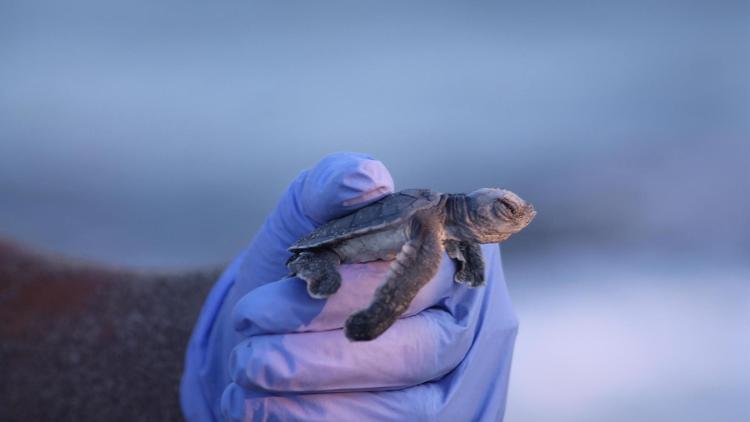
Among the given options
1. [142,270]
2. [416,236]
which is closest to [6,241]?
[142,270]

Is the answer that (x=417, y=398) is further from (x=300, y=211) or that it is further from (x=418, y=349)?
(x=300, y=211)

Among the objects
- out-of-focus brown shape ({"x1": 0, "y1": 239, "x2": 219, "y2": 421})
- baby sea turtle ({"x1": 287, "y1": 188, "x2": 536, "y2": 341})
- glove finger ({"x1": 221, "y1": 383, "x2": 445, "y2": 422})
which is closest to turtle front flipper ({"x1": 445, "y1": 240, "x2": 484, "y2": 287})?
baby sea turtle ({"x1": 287, "y1": 188, "x2": 536, "y2": 341})

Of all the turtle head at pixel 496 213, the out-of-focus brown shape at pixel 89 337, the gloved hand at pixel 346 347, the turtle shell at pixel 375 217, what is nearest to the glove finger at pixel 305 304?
the gloved hand at pixel 346 347

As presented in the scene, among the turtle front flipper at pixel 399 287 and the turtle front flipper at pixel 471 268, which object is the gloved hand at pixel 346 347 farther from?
the turtle front flipper at pixel 399 287

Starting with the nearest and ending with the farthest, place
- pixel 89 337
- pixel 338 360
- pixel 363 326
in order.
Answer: pixel 363 326, pixel 338 360, pixel 89 337

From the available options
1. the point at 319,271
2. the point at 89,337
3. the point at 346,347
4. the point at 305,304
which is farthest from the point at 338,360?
the point at 89,337

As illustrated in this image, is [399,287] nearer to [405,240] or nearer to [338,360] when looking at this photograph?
[405,240]

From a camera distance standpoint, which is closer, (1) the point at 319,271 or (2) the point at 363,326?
(2) the point at 363,326
